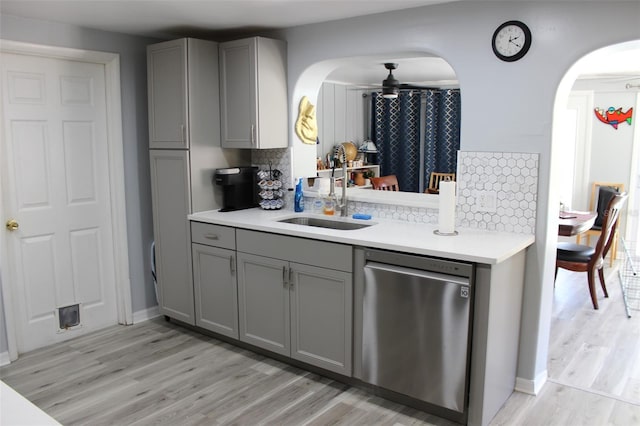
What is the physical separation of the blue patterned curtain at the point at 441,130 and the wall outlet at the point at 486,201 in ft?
14.4

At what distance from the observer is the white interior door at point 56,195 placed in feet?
11.3

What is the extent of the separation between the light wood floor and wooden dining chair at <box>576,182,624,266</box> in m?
2.17

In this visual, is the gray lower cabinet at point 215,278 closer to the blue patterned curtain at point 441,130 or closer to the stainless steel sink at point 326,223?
Answer: the stainless steel sink at point 326,223

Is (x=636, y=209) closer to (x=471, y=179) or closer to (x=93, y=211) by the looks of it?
(x=471, y=179)

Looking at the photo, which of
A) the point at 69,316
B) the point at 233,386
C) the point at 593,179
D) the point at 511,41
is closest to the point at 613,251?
the point at 593,179

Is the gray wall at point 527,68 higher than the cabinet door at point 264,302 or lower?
higher

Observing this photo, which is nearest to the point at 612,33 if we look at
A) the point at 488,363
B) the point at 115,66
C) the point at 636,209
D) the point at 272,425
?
the point at 488,363

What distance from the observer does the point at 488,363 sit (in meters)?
2.58

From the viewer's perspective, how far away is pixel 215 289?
368cm

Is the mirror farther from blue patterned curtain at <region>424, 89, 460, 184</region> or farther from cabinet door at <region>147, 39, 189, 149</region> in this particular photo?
cabinet door at <region>147, 39, 189, 149</region>

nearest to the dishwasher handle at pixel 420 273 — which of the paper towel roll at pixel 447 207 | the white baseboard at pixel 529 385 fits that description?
the paper towel roll at pixel 447 207

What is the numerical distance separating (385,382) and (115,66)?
282 cm

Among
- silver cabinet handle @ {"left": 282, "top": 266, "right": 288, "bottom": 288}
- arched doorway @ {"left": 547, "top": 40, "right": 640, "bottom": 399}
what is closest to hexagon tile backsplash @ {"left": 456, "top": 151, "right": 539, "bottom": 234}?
arched doorway @ {"left": 547, "top": 40, "right": 640, "bottom": 399}

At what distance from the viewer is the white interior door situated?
346cm
